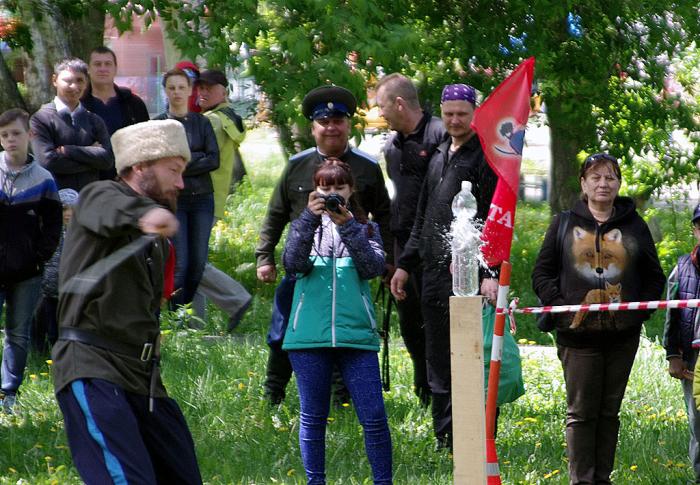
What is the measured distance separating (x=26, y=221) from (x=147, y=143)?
11.4ft

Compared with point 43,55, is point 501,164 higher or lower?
lower

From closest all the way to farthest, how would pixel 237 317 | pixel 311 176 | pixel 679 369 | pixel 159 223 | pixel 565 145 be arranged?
pixel 159 223 → pixel 679 369 → pixel 311 176 → pixel 237 317 → pixel 565 145

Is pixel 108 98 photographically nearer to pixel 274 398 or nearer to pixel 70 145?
pixel 70 145

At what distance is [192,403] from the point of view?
27.0 ft

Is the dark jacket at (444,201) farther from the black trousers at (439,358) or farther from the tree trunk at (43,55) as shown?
the tree trunk at (43,55)

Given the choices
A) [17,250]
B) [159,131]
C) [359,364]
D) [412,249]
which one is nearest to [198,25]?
[17,250]

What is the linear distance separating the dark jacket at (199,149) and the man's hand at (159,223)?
5.16 metres

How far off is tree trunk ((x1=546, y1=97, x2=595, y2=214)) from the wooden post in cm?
697

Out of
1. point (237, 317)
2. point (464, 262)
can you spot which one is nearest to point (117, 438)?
point (464, 262)

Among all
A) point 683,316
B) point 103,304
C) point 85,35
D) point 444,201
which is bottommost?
point 683,316

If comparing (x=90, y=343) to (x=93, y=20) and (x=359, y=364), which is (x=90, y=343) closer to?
(x=359, y=364)

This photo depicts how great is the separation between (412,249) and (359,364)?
118 centimetres

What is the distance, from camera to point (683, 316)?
7.10 metres

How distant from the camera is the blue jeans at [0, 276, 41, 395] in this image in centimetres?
823
